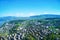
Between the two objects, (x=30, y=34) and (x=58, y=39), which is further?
(x=30, y=34)

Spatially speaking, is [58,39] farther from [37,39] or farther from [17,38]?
[17,38]

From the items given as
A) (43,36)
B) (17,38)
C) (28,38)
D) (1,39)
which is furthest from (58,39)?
(1,39)

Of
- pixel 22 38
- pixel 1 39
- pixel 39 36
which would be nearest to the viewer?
pixel 1 39

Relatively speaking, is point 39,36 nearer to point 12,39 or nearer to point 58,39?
point 58,39

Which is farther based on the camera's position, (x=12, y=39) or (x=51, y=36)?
(x=51, y=36)

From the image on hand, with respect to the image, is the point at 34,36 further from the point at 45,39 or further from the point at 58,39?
the point at 58,39

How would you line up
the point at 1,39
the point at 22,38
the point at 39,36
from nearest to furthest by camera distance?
the point at 1,39 < the point at 22,38 < the point at 39,36

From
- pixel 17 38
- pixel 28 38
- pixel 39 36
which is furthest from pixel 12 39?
pixel 39 36
